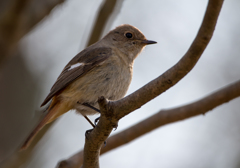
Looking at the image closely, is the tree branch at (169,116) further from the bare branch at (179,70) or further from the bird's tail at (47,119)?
the bare branch at (179,70)

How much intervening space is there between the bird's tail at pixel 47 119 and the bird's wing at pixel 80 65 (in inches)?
7.8

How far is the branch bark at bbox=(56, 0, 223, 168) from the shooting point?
8.64ft

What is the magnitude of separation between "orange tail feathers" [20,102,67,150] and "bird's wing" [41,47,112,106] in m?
0.20

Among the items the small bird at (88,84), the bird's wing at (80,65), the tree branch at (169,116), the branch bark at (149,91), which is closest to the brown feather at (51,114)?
the small bird at (88,84)

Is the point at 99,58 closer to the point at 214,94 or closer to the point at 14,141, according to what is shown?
the point at 214,94

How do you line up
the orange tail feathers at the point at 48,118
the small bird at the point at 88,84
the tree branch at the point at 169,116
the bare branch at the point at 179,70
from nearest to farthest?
the bare branch at the point at 179,70
the tree branch at the point at 169,116
the orange tail feathers at the point at 48,118
the small bird at the point at 88,84

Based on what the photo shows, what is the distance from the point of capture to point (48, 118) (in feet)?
15.0

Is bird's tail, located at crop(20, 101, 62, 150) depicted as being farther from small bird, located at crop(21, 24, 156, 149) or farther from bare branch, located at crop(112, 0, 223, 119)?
bare branch, located at crop(112, 0, 223, 119)

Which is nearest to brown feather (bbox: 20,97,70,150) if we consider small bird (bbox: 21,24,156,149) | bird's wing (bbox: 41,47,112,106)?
small bird (bbox: 21,24,156,149)

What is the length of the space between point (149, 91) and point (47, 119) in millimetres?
1996

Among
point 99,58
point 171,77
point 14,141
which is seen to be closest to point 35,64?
point 14,141

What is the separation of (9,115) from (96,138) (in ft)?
10.3

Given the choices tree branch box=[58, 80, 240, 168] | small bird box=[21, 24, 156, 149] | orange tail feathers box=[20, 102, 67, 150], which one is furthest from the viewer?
small bird box=[21, 24, 156, 149]

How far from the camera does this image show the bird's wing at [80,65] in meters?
4.74
